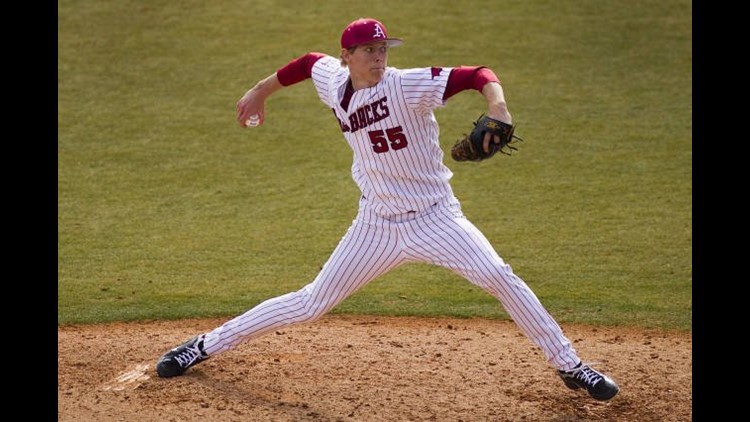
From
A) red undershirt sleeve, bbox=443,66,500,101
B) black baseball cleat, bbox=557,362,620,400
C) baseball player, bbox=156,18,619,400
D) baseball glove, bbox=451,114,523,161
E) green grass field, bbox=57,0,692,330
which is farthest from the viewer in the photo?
green grass field, bbox=57,0,692,330

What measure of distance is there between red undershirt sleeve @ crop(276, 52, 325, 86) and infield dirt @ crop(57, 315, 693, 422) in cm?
167

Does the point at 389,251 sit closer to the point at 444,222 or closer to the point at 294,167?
the point at 444,222

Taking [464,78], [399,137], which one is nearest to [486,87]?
[464,78]

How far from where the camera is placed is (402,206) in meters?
4.97

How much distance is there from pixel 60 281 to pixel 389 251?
3.80 metres

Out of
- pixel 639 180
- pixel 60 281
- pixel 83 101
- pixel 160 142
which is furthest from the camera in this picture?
pixel 83 101

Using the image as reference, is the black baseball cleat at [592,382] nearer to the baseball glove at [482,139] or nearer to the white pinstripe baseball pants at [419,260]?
the white pinstripe baseball pants at [419,260]

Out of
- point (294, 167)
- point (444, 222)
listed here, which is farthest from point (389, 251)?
point (294, 167)

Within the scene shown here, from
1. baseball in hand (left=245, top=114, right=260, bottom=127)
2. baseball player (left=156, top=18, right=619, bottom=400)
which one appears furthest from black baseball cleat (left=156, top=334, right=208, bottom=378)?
baseball in hand (left=245, top=114, right=260, bottom=127)

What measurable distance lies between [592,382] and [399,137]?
5.20ft

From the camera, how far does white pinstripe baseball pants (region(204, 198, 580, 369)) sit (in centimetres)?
484

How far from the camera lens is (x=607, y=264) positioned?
26.4 ft

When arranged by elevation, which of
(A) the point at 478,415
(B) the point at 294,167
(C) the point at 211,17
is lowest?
(A) the point at 478,415

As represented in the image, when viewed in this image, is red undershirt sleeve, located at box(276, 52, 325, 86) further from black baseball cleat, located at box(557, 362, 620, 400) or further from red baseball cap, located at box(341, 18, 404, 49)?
black baseball cleat, located at box(557, 362, 620, 400)
